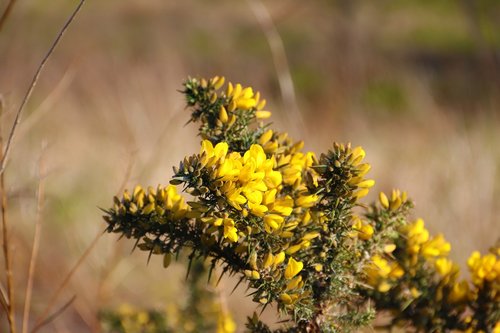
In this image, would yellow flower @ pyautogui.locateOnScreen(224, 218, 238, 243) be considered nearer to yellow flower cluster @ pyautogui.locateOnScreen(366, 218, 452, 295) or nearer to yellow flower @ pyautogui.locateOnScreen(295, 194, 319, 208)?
yellow flower @ pyautogui.locateOnScreen(295, 194, 319, 208)

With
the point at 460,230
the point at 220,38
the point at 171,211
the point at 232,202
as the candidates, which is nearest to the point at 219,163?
the point at 232,202

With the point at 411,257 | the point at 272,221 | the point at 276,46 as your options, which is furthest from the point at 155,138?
the point at 272,221

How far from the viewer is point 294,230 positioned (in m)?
1.08

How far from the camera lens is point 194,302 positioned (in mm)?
1999

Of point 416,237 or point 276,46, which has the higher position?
point 276,46

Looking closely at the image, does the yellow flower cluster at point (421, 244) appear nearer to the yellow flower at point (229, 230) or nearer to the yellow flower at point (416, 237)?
the yellow flower at point (416, 237)

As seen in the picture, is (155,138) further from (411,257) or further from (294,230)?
(294,230)

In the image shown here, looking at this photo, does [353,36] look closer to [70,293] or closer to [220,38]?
[70,293]

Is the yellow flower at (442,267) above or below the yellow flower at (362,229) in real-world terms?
above

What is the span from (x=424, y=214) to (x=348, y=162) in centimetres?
306

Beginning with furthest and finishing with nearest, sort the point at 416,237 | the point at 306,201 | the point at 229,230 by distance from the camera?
the point at 416,237 → the point at 306,201 → the point at 229,230

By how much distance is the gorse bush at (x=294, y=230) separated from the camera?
928mm

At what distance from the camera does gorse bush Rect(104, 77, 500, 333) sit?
36.5 inches

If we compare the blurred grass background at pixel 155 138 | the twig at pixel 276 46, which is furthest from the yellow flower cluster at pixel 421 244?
the twig at pixel 276 46
